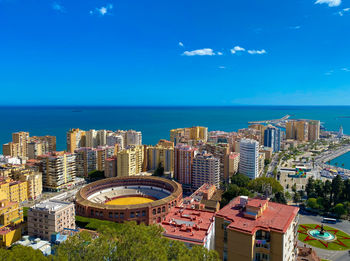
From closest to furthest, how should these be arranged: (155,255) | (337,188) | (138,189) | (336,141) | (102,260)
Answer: (155,255) → (102,260) → (337,188) → (138,189) → (336,141)

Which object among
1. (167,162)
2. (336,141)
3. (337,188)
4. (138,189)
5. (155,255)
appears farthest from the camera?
(336,141)

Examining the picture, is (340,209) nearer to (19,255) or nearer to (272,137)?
(19,255)

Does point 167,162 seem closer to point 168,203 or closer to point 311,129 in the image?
point 168,203

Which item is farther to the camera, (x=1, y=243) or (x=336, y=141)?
(x=336, y=141)

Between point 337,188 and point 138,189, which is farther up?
point 337,188

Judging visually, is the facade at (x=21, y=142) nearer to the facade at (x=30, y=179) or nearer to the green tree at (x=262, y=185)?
the facade at (x=30, y=179)

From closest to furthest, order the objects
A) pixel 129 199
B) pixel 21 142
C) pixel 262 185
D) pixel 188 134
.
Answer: pixel 262 185 < pixel 129 199 < pixel 21 142 < pixel 188 134

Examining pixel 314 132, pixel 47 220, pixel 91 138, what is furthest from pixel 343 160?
pixel 47 220

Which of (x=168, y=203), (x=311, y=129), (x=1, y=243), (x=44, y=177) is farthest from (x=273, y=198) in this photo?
(x=311, y=129)
